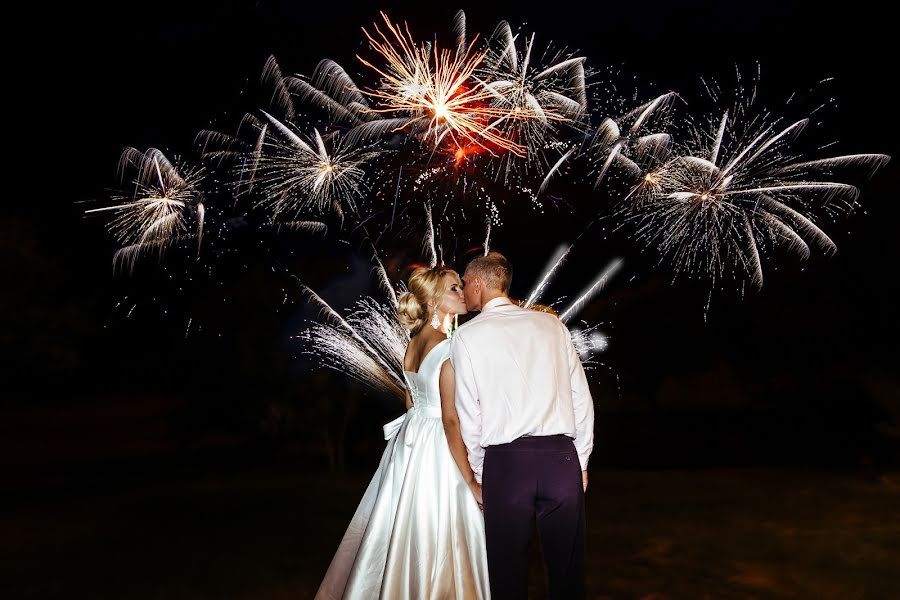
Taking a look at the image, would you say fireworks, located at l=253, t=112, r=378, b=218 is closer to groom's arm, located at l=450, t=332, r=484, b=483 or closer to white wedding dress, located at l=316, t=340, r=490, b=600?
white wedding dress, located at l=316, t=340, r=490, b=600

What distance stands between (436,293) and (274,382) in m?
13.0

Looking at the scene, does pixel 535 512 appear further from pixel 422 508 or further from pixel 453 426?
pixel 422 508

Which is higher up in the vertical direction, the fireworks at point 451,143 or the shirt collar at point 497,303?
the fireworks at point 451,143

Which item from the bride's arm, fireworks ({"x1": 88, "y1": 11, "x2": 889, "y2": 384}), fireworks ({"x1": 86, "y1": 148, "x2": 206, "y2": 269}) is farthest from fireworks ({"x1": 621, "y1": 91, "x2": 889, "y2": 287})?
the bride's arm

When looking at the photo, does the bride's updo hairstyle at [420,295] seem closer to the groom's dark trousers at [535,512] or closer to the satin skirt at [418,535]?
the satin skirt at [418,535]

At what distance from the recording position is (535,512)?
13.2 feet

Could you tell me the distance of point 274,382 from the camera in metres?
17.5

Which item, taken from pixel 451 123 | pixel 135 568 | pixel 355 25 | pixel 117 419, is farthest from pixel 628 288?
pixel 117 419

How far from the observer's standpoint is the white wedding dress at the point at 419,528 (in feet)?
15.9

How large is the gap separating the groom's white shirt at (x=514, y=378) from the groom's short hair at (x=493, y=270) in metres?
0.16

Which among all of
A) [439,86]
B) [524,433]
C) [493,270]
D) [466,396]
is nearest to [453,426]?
[466,396]

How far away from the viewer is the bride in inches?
191

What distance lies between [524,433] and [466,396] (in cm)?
33

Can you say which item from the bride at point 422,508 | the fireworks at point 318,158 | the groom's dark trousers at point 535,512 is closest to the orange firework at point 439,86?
the fireworks at point 318,158
